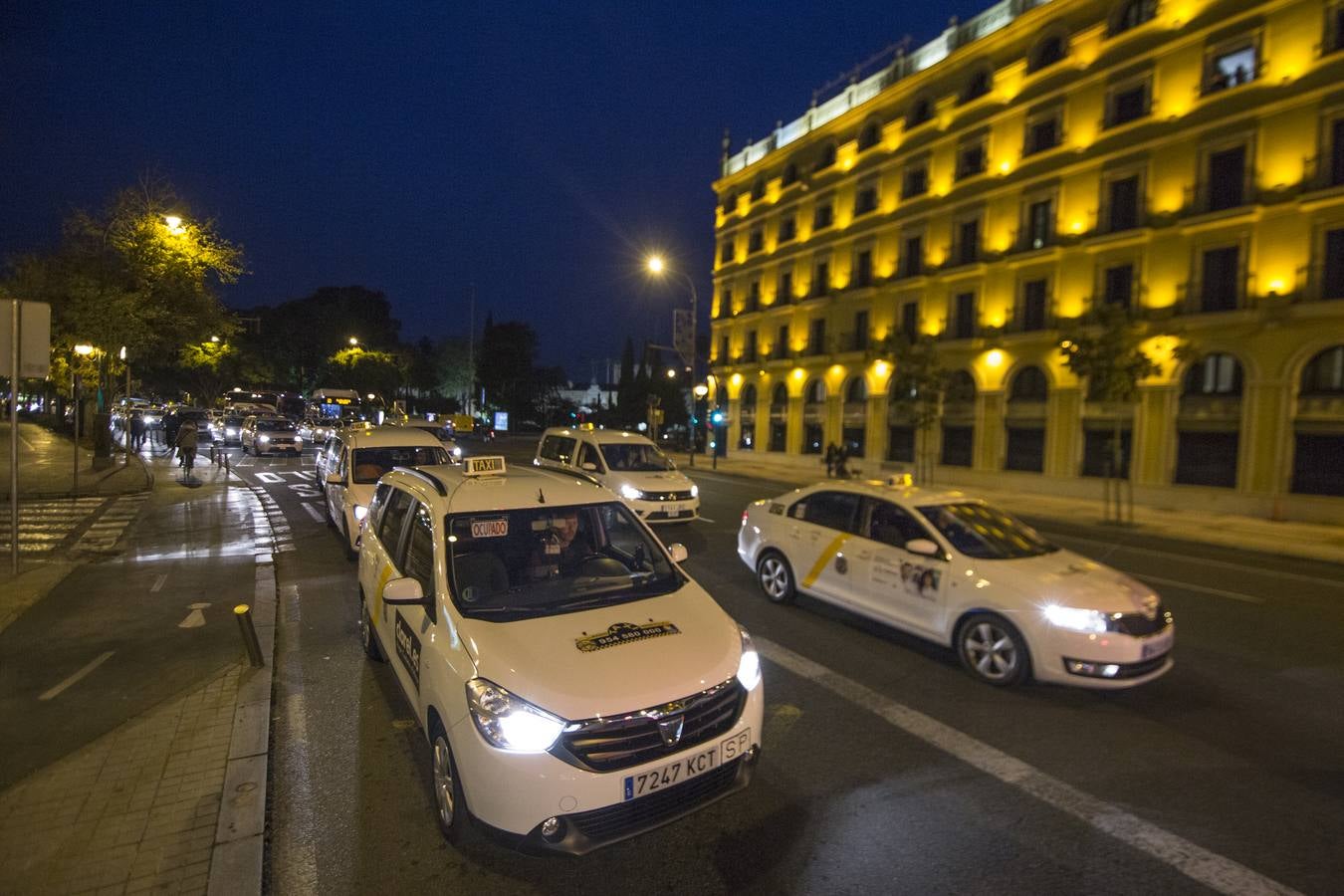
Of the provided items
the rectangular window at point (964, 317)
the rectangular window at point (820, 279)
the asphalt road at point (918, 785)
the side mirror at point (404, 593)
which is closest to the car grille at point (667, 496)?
the asphalt road at point (918, 785)

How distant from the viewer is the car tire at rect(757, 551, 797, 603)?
316 inches

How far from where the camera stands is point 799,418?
37.5 m

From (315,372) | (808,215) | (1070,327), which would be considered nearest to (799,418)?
(808,215)

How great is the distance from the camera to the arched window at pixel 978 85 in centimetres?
2808

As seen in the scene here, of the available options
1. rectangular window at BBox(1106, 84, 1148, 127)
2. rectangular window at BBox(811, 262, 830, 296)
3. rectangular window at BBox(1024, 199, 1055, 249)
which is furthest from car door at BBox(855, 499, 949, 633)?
rectangular window at BBox(811, 262, 830, 296)

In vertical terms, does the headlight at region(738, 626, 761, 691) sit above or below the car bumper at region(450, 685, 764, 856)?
above

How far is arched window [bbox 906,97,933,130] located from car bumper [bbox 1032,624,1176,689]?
30997 millimetres

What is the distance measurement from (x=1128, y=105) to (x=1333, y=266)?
863 cm

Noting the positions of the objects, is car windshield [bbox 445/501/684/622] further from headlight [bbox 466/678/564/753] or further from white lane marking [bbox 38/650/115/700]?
white lane marking [bbox 38/650/115/700]

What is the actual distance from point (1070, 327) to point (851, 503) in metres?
21.3

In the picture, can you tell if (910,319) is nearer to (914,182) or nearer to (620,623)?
(914,182)

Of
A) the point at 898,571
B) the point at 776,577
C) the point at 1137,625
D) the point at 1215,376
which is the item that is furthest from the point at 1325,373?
the point at 898,571

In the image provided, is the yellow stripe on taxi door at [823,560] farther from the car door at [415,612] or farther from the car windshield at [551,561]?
the car door at [415,612]

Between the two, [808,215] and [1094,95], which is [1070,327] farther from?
[808,215]
